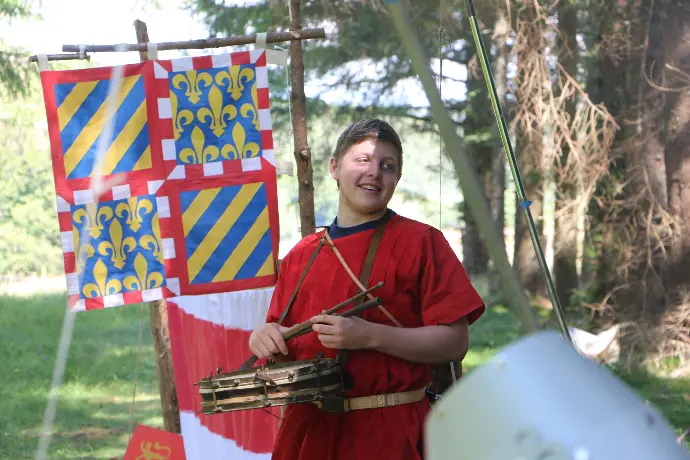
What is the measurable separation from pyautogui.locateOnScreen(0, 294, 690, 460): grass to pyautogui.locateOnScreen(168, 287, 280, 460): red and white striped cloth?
2.91 m

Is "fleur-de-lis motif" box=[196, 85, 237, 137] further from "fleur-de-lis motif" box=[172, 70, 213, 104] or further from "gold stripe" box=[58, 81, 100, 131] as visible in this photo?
"gold stripe" box=[58, 81, 100, 131]

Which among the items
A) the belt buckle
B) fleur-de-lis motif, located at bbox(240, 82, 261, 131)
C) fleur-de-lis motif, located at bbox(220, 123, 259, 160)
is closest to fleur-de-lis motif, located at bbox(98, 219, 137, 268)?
fleur-de-lis motif, located at bbox(220, 123, 259, 160)

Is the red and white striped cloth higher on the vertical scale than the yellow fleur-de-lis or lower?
lower

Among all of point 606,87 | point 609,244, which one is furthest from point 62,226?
point 606,87

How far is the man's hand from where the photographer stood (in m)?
2.33

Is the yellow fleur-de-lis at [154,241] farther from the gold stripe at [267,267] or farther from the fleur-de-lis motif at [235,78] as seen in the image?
the fleur-de-lis motif at [235,78]

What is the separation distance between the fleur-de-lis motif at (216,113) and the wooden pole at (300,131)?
10.8 inches

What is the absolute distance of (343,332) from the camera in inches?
→ 91.7

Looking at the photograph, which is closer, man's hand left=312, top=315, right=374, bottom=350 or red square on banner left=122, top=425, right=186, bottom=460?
man's hand left=312, top=315, right=374, bottom=350

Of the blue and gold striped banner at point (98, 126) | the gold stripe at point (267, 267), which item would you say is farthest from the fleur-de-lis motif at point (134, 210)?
the gold stripe at point (267, 267)

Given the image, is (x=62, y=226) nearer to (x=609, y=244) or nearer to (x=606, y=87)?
(x=609, y=244)

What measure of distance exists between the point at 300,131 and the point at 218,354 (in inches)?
37.5

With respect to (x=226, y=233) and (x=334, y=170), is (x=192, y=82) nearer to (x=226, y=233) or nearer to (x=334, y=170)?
(x=226, y=233)

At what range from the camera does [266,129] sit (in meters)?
3.77
